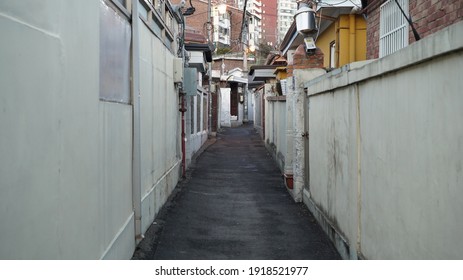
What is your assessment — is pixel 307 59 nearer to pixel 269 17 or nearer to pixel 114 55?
pixel 114 55

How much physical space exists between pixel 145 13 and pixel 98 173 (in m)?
→ 4.28

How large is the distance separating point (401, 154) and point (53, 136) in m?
2.59

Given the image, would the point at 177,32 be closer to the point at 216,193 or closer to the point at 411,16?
the point at 216,193

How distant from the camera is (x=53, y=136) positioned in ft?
10.8

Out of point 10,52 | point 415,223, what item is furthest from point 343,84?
point 10,52

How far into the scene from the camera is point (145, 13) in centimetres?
827

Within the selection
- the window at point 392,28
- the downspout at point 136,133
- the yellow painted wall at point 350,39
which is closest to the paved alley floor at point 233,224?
the downspout at point 136,133

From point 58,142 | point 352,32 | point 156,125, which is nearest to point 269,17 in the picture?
point 352,32

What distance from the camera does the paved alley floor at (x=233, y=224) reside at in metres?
6.64

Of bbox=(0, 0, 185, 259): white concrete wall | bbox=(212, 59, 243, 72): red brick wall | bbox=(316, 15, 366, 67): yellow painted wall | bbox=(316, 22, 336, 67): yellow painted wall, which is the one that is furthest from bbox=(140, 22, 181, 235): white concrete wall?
bbox=(212, 59, 243, 72): red brick wall

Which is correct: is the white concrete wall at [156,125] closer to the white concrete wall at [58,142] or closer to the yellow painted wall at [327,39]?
the white concrete wall at [58,142]

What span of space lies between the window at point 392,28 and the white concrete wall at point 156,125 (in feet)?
13.0

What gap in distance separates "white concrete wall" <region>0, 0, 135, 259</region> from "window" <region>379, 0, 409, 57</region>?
513 cm

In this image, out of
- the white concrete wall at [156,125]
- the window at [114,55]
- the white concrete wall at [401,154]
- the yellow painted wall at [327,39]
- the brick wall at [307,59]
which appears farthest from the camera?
the yellow painted wall at [327,39]
